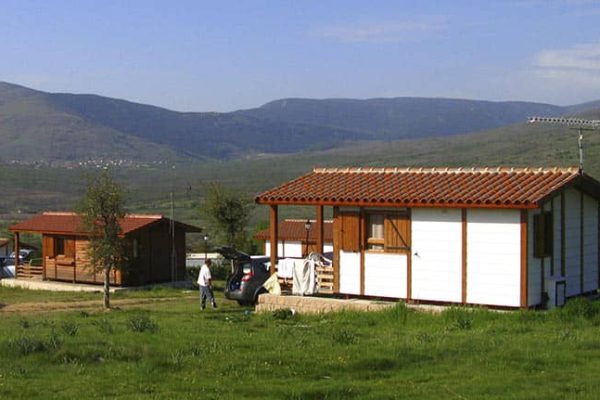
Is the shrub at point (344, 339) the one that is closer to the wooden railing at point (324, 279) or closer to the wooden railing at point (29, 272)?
the wooden railing at point (324, 279)

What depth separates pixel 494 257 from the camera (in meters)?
21.4

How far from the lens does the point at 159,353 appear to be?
14.1 metres

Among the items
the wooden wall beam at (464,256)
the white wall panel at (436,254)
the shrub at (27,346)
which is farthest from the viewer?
the white wall panel at (436,254)

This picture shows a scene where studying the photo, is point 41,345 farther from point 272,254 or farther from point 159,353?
point 272,254

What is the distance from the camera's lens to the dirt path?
28.8 meters

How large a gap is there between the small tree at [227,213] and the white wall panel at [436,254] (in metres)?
22.8

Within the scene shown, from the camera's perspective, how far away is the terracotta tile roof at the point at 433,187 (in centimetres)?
2142

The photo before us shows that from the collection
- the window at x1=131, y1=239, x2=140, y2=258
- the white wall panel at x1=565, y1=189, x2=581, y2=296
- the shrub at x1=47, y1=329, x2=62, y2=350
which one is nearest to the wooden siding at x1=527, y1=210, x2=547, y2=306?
the white wall panel at x1=565, y1=189, x2=581, y2=296

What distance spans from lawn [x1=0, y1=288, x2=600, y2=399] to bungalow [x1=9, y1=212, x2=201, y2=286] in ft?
64.4

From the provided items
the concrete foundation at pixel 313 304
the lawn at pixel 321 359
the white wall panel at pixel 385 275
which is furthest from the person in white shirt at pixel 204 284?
the lawn at pixel 321 359

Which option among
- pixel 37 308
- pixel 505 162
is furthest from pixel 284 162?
pixel 37 308

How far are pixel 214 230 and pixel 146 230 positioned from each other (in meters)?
7.09

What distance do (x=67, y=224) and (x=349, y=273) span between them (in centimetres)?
2037

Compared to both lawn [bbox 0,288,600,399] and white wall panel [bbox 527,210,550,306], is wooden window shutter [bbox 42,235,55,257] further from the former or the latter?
white wall panel [bbox 527,210,550,306]
